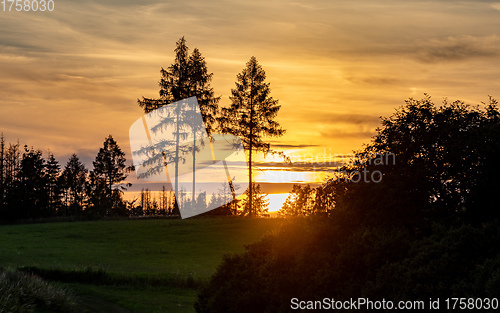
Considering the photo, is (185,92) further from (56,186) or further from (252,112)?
(56,186)

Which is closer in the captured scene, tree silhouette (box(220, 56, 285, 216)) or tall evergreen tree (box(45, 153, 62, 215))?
tree silhouette (box(220, 56, 285, 216))

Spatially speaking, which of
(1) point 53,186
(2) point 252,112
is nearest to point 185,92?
(2) point 252,112

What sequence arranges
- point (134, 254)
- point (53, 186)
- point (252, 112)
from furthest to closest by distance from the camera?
point (53, 186) → point (252, 112) → point (134, 254)

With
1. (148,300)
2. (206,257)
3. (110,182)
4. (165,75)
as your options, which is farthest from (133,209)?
(148,300)

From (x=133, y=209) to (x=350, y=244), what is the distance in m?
110

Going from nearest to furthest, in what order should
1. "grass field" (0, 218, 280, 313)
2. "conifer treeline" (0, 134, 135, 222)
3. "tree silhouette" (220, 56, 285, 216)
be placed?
"grass field" (0, 218, 280, 313) < "tree silhouette" (220, 56, 285, 216) < "conifer treeline" (0, 134, 135, 222)

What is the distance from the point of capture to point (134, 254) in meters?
35.1

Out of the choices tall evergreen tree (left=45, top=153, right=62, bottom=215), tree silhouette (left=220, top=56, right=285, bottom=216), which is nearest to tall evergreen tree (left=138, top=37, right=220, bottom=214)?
tree silhouette (left=220, top=56, right=285, bottom=216)

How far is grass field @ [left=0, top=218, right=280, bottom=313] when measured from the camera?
20797 mm

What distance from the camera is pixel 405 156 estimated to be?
39.4 feet


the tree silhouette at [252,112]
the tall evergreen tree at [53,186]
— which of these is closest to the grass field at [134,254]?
the tree silhouette at [252,112]

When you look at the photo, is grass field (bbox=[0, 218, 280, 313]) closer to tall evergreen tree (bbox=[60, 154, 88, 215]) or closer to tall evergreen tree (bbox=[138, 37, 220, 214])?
tall evergreen tree (bbox=[138, 37, 220, 214])

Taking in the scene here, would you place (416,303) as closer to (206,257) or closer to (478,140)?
(478,140)

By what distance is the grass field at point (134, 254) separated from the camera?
68.2 feet
